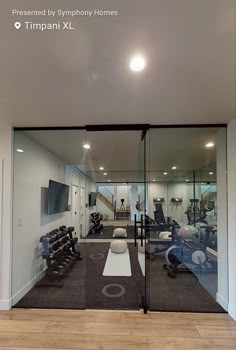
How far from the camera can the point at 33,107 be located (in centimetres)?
247

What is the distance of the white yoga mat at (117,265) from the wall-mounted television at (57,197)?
1.48 metres

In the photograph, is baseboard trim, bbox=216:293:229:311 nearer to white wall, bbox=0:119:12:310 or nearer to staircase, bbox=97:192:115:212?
white wall, bbox=0:119:12:310

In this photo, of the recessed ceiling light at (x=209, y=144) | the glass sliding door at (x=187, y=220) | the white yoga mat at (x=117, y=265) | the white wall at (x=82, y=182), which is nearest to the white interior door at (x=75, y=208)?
the white wall at (x=82, y=182)

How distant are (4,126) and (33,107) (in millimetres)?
862

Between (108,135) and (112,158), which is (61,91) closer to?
(108,135)

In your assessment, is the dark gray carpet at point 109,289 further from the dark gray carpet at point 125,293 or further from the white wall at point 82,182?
the white wall at point 82,182

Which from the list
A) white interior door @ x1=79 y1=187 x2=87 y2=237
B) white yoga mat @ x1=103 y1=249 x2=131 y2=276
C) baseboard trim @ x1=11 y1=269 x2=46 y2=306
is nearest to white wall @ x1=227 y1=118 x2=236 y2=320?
white yoga mat @ x1=103 y1=249 x2=131 y2=276

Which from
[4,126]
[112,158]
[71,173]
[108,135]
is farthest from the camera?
[112,158]

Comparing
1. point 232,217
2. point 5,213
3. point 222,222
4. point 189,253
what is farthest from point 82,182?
point 232,217

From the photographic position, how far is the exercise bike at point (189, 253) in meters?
4.07

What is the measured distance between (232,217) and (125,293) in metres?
1.92

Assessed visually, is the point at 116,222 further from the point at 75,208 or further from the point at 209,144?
the point at 209,144

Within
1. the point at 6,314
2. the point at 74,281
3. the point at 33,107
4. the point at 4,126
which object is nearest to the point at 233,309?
the point at 74,281

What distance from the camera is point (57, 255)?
13.3 feet
